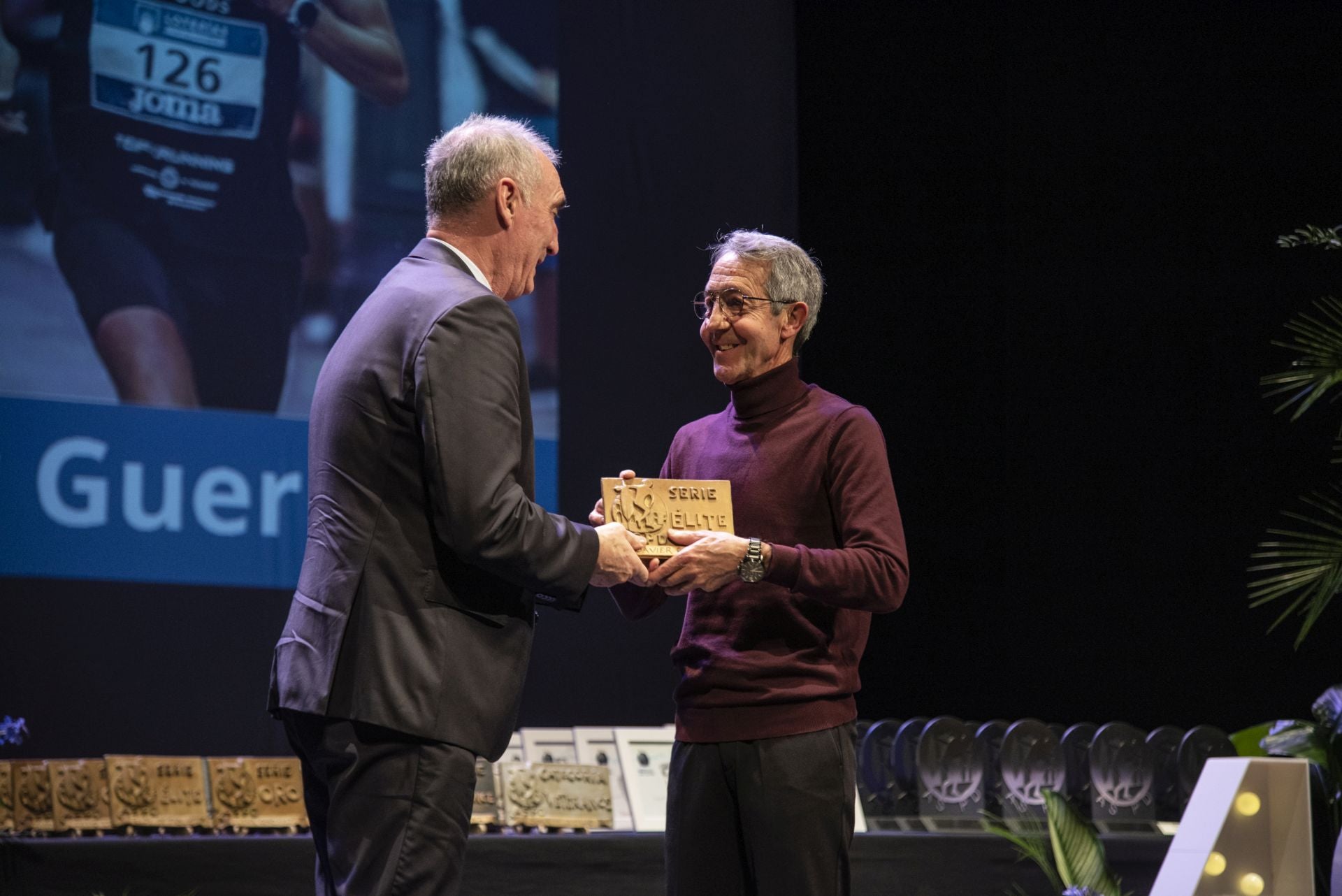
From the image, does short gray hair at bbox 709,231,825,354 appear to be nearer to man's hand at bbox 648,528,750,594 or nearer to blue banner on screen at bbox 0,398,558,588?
man's hand at bbox 648,528,750,594

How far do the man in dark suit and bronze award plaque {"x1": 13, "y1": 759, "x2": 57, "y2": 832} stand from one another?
1.63m

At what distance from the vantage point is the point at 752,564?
6.85ft

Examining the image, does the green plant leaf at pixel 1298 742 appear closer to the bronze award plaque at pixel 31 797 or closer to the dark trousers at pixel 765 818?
the dark trousers at pixel 765 818

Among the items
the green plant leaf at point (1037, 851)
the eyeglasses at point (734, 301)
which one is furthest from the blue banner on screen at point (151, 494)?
the eyeglasses at point (734, 301)

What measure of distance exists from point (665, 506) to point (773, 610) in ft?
0.73

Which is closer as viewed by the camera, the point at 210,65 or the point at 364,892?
the point at 364,892

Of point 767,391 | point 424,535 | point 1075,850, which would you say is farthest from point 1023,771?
point 424,535

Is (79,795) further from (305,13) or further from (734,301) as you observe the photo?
(305,13)

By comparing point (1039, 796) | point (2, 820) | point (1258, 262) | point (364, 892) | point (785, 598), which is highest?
point (1258, 262)

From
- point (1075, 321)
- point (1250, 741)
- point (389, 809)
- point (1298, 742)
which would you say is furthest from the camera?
point (1075, 321)

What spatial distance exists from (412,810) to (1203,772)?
242cm

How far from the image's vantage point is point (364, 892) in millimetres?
1643

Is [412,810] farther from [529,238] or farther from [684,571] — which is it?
[529,238]

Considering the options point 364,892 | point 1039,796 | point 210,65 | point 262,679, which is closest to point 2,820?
point 262,679
